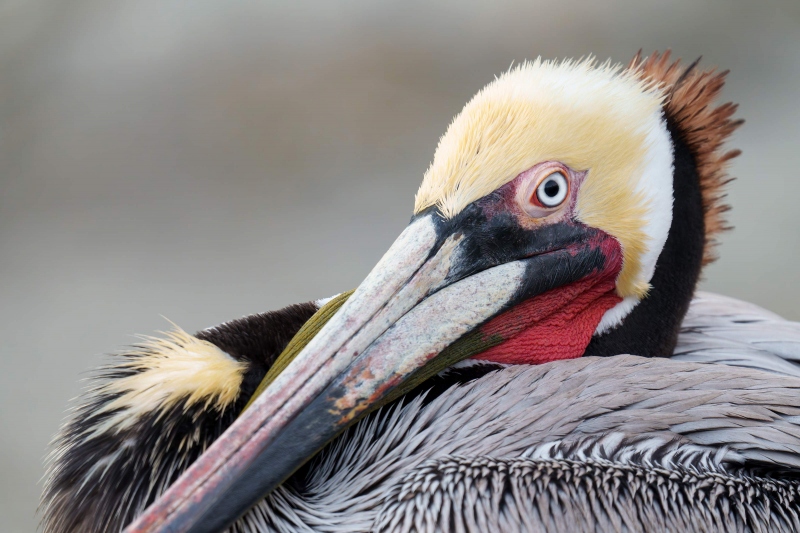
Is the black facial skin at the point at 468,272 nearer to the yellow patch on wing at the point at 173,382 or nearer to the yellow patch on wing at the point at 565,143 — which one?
the yellow patch on wing at the point at 565,143

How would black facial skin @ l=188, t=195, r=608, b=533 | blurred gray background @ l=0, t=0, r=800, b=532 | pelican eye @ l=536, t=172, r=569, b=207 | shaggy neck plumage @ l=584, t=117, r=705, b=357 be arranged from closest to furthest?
black facial skin @ l=188, t=195, r=608, b=533
pelican eye @ l=536, t=172, r=569, b=207
shaggy neck plumage @ l=584, t=117, r=705, b=357
blurred gray background @ l=0, t=0, r=800, b=532

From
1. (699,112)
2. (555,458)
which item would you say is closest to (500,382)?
(555,458)

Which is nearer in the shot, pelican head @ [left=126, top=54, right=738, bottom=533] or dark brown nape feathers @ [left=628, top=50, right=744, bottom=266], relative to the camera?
pelican head @ [left=126, top=54, right=738, bottom=533]

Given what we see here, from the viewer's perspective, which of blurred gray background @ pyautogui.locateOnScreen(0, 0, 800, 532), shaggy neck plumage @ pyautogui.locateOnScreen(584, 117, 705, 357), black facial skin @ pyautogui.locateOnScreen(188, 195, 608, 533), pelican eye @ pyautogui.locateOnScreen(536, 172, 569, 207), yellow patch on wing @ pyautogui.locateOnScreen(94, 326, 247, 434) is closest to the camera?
black facial skin @ pyautogui.locateOnScreen(188, 195, 608, 533)

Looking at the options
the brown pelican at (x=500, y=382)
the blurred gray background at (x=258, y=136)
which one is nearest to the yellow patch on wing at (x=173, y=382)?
the brown pelican at (x=500, y=382)

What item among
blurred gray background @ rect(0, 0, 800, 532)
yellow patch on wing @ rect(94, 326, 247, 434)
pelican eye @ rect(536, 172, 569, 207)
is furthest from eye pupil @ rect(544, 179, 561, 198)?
blurred gray background @ rect(0, 0, 800, 532)

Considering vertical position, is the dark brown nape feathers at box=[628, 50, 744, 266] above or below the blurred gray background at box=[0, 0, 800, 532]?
below

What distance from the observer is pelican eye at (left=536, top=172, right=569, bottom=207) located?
58.2 inches

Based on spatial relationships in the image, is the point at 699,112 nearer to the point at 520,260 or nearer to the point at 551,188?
the point at 551,188

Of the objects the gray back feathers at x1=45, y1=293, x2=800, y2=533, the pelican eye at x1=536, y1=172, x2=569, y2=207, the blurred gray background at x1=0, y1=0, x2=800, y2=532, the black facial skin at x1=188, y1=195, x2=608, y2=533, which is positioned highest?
Answer: the blurred gray background at x1=0, y1=0, x2=800, y2=532

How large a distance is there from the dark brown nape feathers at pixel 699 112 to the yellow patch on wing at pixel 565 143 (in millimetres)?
80

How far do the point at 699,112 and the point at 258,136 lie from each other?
4.20 metres

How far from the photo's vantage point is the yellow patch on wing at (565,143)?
57.6 inches

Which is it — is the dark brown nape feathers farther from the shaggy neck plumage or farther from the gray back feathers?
the gray back feathers
